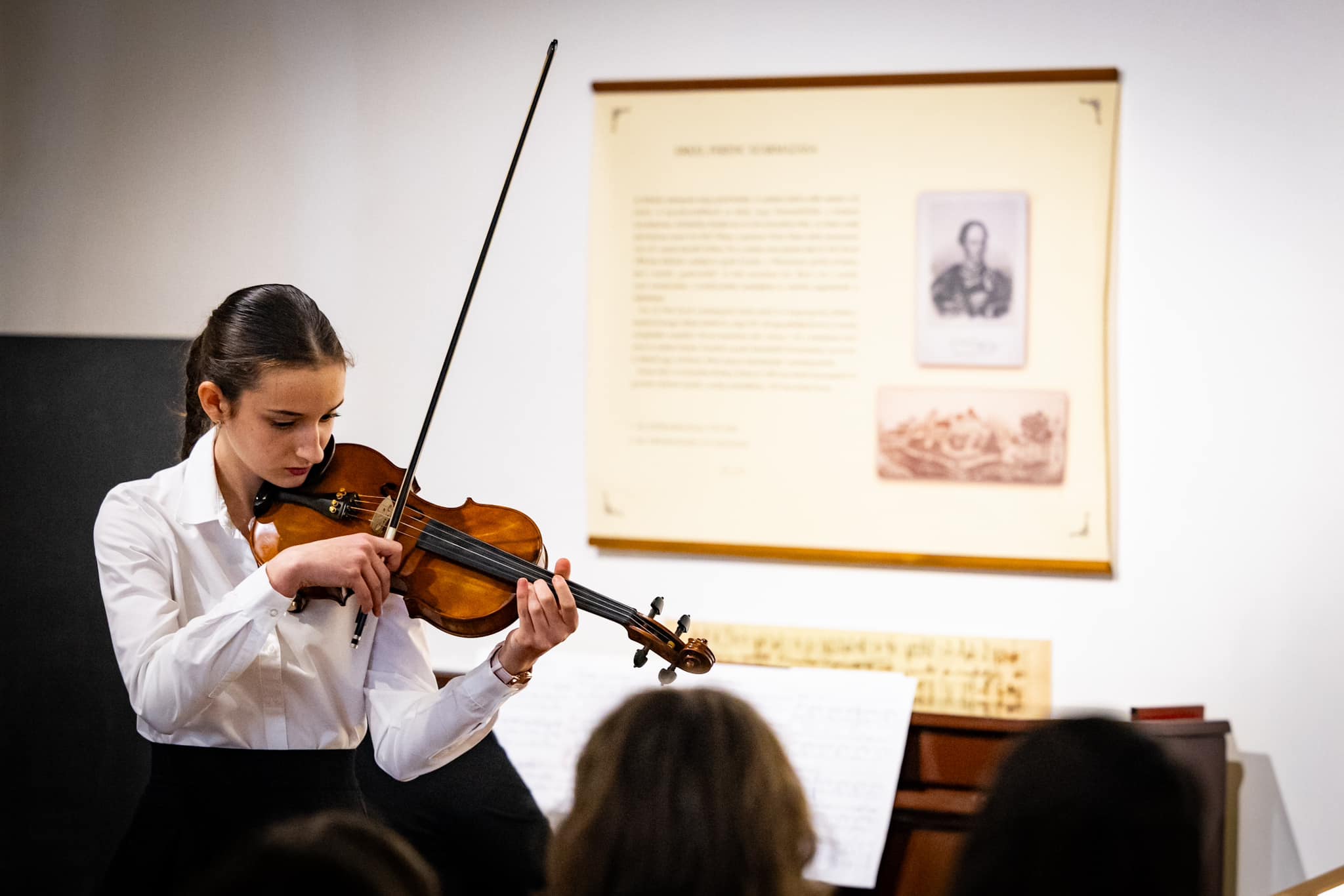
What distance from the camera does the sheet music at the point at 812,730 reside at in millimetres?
2127

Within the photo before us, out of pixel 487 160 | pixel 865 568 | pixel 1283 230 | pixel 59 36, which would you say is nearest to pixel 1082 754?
pixel 865 568

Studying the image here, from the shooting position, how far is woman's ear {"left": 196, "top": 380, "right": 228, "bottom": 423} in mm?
1646

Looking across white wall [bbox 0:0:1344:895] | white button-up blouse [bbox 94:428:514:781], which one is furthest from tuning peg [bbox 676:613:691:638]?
white wall [bbox 0:0:1344:895]

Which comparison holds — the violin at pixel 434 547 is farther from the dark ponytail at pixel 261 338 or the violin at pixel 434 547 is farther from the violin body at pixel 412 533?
the dark ponytail at pixel 261 338

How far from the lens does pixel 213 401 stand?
1656 mm

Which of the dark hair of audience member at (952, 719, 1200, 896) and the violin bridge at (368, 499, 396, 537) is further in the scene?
the violin bridge at (368, 499, 396, 537)

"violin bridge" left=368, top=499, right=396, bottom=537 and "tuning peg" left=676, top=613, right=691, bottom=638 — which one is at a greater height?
"violin bridge" left=368, top=499, right=396, bottom=537

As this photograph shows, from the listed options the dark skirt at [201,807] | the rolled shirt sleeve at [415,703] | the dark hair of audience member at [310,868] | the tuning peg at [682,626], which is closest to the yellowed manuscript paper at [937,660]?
the tuning peg at [682,626]

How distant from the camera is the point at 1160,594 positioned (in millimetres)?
2439

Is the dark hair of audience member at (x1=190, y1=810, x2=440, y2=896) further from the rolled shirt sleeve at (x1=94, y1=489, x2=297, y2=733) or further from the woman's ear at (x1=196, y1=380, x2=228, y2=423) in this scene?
the woman's ear at (x1=196, y1=380, x2=228, y2=423)

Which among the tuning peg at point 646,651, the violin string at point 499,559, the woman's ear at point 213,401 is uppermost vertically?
the woman's ear at point 213,401

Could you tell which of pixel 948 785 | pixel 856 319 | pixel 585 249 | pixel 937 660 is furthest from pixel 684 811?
pixel 585 249

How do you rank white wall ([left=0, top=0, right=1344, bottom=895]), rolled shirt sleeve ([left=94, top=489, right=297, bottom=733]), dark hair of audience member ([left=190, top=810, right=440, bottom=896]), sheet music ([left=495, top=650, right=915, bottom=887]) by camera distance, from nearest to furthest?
dark hair of audience member ([left=190, top=810, right=440, bottom=896]) < rolled shirt sleeve ([left=94, top=489, right=297, bottom=733]) < sheet music ([left=495, top=650, right=915, bottom=887]) < white wall ([left=0, top=0, right=1344, bottom=895])

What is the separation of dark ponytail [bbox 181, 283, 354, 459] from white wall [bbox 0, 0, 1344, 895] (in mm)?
1055
